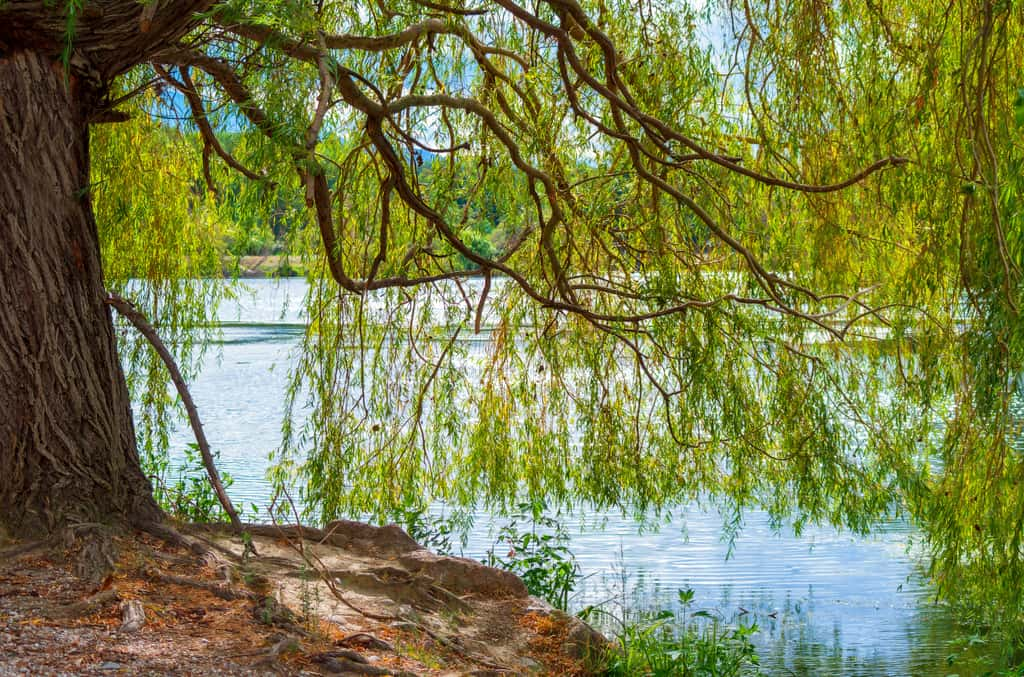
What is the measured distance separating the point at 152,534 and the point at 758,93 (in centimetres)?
235

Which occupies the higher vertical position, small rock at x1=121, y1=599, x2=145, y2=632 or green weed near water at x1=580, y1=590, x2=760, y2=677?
small rock at x1=121, y1=599, x2=145, y2=632

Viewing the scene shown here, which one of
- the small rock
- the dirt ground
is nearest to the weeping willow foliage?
the dirt ground

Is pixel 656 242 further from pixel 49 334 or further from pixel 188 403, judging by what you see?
pixel 49 334

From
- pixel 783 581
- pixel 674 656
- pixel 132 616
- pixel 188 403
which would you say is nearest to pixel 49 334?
pixel 188 403

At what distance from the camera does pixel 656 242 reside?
11.8ft

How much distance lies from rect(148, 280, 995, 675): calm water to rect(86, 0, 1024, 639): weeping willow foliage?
588mm

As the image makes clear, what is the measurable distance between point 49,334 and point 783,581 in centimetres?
360

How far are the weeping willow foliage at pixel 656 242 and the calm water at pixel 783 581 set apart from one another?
0.59 meters

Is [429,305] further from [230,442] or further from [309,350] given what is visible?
[230,442]

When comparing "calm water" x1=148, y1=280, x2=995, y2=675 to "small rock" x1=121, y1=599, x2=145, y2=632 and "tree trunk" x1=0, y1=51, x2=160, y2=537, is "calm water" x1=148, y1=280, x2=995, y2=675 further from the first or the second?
"small rock" x1=121, y1=599, x2=145, y2=632

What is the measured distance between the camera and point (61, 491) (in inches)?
107

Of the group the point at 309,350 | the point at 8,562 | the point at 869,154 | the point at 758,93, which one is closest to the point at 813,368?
the point at 869,154

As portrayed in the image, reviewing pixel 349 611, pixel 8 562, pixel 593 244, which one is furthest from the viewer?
pixel 593 244

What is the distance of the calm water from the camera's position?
13.8 ft
